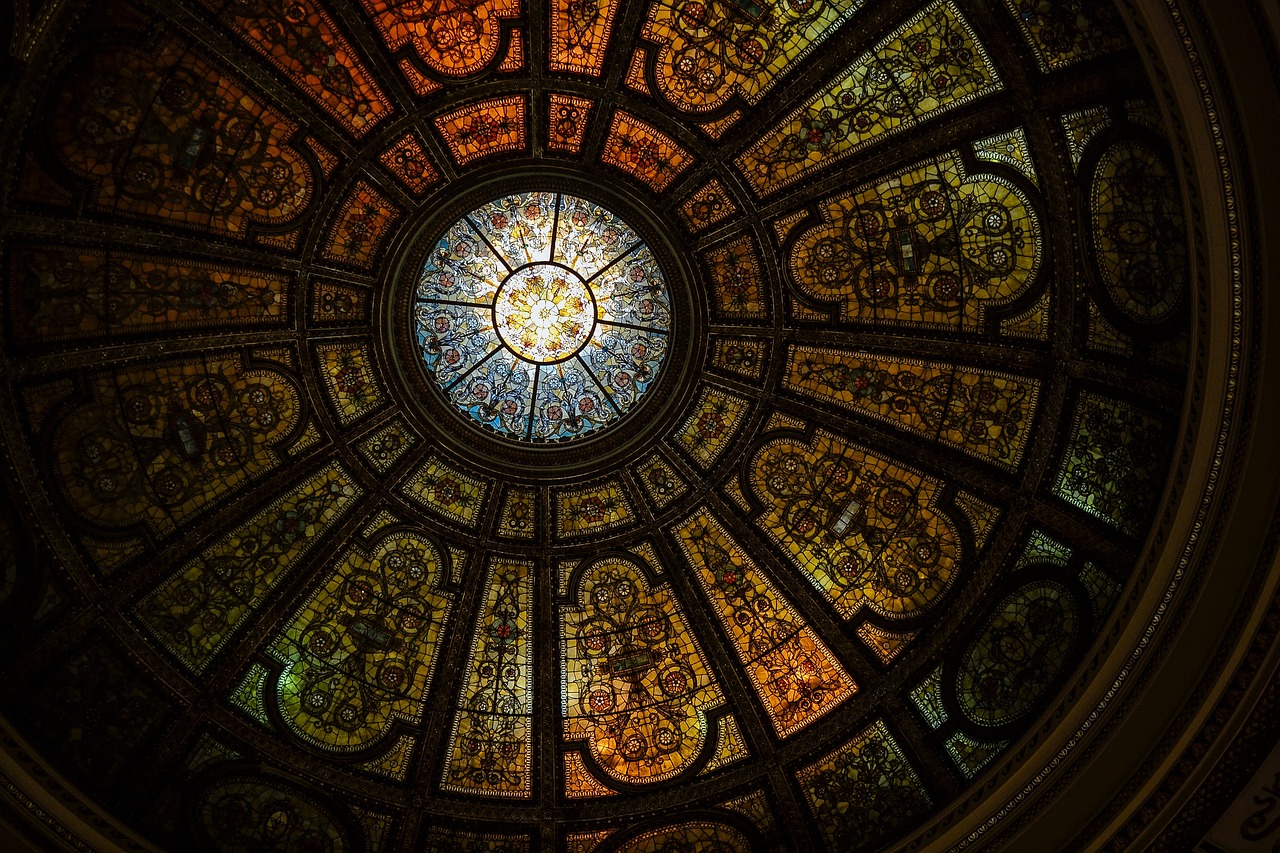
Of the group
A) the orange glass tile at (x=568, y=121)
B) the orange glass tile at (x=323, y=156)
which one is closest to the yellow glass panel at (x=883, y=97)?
the orange glass tile at (x=568, y=121)

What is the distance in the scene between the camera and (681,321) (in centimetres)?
1382

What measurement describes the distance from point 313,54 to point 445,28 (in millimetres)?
1576

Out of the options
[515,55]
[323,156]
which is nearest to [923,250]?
[515,55]

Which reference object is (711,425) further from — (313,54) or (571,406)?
(313,54)

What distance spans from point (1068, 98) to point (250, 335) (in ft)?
32.9

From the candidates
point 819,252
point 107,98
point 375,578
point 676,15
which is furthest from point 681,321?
point 107,98

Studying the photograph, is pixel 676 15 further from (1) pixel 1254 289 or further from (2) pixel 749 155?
(1) pixel 1254 289

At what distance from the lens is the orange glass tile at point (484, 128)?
12.5m

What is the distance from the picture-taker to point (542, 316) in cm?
1440

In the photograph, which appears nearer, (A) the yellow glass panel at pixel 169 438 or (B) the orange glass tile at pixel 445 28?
(B) the orange glass tile at pixel 445 28

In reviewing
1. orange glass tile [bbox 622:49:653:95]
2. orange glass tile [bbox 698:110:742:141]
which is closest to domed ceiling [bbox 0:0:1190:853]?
orange glass tile [bbox 698:110:742:141]

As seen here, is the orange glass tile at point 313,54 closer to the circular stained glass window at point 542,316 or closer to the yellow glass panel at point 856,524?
the circular stained glass window at point 542,316

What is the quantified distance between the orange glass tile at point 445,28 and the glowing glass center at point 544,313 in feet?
10.4

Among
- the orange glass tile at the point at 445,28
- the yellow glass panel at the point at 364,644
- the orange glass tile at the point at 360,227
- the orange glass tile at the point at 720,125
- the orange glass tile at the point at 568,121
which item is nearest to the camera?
the orange glass tile at the point at 445,28
